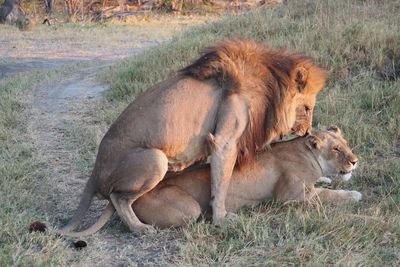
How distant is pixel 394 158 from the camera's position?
198 inches

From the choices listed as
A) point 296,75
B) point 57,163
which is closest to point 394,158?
point 296,75

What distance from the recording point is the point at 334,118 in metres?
5.76

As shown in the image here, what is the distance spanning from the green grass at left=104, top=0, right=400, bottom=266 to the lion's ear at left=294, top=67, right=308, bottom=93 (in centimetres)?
84

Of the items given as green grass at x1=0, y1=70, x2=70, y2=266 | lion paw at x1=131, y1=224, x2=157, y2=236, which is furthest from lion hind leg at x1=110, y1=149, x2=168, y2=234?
green grass at x1=0, y1=70, x2=70, y2=266

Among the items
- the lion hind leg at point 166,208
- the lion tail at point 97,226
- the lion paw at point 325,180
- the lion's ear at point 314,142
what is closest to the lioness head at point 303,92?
the lion's ear at point 314,142

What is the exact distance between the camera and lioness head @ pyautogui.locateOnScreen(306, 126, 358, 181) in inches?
165

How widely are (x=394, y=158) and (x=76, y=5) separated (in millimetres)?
19944

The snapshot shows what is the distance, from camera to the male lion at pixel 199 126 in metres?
3.85

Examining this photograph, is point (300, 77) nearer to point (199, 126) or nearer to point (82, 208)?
point (199, 126)

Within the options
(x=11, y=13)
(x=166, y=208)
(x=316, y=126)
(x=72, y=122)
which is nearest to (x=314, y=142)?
(x=166, y=208)

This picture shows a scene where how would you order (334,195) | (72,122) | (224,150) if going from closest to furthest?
1. (224,150)
2. (334,195)
3. (72,122)

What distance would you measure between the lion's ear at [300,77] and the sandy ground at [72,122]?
1344 millimetres

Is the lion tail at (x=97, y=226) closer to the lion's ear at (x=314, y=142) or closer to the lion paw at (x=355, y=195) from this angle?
the lion's ear at (x=314, y=142)

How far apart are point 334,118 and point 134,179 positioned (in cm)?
262
